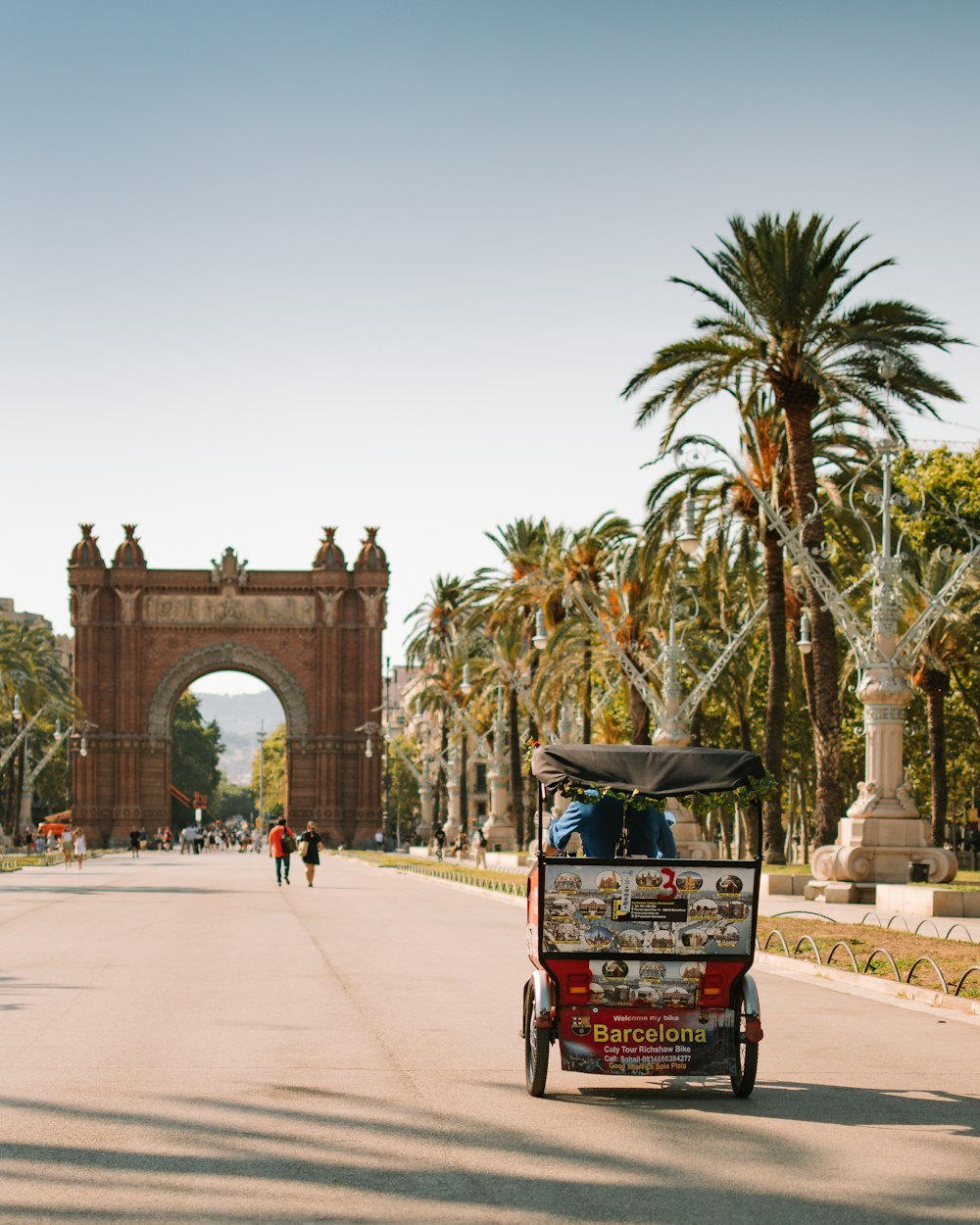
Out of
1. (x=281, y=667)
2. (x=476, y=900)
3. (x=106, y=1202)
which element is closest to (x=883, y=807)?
(x=476, y=900)

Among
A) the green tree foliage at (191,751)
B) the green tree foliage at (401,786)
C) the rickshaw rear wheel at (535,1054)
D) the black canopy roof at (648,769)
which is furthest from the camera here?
the green tree foliage at (191,751)

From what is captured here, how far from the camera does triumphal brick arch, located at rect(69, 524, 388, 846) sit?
94938 millimetres

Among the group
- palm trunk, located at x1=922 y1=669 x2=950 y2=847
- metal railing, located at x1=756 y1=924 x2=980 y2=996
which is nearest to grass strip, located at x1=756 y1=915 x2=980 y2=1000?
metal railing, located at x1=756 y1=924 x2=980 y2=996

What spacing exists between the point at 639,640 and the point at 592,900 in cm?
3777

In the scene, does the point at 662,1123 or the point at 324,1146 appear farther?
the point at 662,1123

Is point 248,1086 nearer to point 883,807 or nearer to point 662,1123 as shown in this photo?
point 662,1123

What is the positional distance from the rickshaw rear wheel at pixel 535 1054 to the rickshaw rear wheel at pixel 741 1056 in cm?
105

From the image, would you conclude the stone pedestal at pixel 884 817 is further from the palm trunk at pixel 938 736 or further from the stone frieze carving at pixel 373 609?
the stone frieze carving at pixel 373 609

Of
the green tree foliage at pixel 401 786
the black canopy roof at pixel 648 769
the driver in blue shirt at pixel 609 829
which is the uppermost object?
the black canopy roof at pixel 648 769

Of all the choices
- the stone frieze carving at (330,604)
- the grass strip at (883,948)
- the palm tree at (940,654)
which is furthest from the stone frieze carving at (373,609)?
the grass strip at (883,948)

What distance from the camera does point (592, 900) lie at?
9.55 m

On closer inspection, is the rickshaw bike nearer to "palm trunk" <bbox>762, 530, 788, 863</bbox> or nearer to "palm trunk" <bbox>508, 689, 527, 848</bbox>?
"palm trunk" <bbox>762, 530, 788, 863</bbox>

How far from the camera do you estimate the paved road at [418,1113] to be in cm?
696

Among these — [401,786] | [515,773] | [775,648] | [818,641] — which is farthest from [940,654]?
[401,786]
